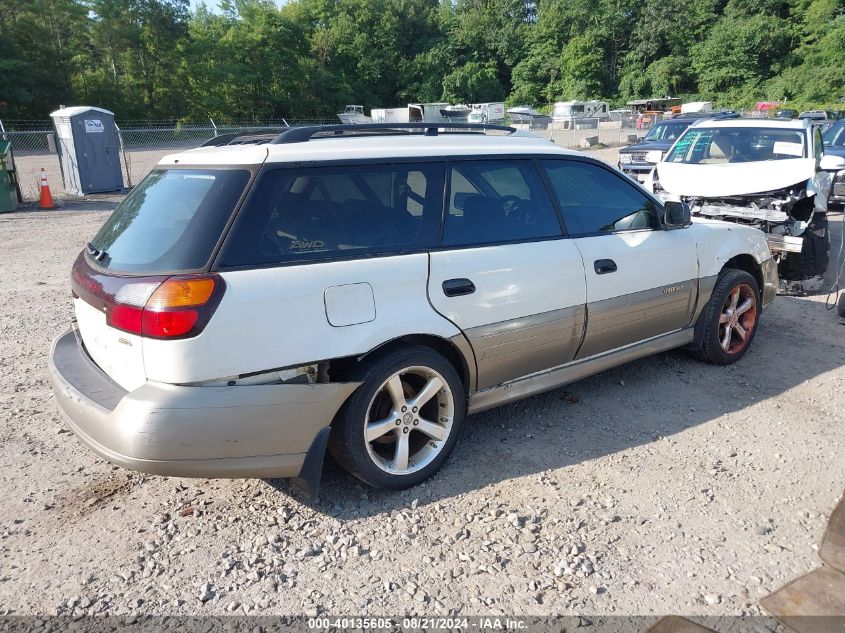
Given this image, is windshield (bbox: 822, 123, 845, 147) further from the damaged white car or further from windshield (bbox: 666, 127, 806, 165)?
windshield (bbox: 666, 127, 806, 165)

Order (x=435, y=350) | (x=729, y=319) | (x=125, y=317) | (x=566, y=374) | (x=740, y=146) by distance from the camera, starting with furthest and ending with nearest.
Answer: (x=740, y=146)
(x=729, y=319)
(x=566, y=374)
(x=435, y=350)
(x=125, y=317)

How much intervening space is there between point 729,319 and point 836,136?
1058 cm

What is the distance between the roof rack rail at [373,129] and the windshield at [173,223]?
1.39ft

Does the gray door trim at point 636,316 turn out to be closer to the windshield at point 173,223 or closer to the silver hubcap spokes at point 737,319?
the silver hubcap spokes at point 737,319

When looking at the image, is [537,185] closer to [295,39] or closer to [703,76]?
[295,39]

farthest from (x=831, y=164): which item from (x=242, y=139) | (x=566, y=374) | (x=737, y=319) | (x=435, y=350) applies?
(x=242, y=139)

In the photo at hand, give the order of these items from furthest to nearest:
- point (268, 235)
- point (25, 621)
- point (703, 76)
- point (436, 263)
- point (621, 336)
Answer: point (703, 76) < point (621, 336) < point (436, 263) < point (268, 235) < point (25, 621)

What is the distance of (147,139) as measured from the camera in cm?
2359

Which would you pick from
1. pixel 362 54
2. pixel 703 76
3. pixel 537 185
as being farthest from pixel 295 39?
pixel 537 185

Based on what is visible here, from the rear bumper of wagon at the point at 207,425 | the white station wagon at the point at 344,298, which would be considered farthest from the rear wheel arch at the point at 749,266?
the rear bumper of wagon at the point at 207,425

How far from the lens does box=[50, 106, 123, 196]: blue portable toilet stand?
608 inches

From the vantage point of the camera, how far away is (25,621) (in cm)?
246

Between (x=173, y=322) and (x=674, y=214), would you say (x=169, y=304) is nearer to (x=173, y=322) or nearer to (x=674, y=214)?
(x=173, y=322)

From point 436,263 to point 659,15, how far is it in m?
81.8
